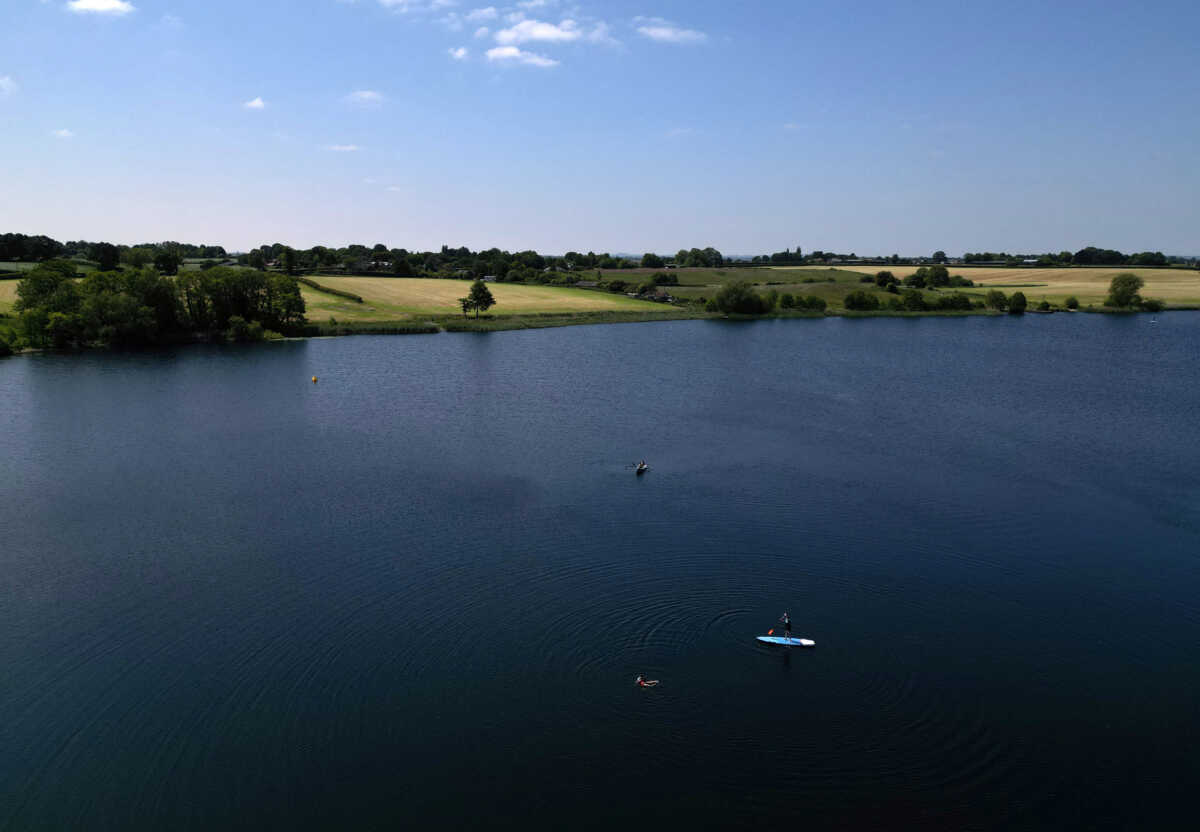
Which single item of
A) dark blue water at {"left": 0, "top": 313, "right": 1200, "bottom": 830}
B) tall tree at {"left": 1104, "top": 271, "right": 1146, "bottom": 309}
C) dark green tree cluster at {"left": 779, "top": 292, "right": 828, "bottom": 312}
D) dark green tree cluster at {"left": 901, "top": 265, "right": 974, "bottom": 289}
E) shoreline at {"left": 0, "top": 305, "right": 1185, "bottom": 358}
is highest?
dark green tree cluster at {"left": 901, "top": 265, "right": 974, "bottom": 289}

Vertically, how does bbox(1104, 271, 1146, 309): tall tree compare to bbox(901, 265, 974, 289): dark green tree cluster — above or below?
below

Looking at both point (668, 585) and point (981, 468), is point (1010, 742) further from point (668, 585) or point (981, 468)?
point (981, 468)

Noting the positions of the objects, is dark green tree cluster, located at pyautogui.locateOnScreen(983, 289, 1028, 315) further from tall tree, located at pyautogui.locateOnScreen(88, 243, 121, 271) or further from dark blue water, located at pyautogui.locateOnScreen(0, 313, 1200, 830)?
tall tree, located at pyautogui.locateOnScreen(88, 243, 121, 271)

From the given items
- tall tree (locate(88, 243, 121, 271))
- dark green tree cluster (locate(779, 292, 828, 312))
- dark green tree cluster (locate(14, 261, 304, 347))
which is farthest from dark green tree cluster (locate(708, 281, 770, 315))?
tall tree (locate(88, 243, 121, 271))

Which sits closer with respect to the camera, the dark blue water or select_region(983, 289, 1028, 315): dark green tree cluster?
the dark blue water

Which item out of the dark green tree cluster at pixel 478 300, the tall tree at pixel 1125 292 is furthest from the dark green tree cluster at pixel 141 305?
the tall tree at pixel 1125 292

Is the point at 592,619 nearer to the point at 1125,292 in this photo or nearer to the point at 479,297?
the point at 479,297

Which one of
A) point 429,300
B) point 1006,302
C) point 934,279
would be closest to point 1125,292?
point 1006,302

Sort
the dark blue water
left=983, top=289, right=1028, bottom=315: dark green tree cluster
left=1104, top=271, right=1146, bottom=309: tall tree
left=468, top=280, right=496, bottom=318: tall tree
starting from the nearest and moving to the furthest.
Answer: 1. the dark blue water
2. left=468, top=280, right=496, bottom=318: tall tree
3. left=983, top=289, right=1028, bottom=315: dark green tree cluster
4. left=1104, top=271, right=1146, bottom=309: tall tree
